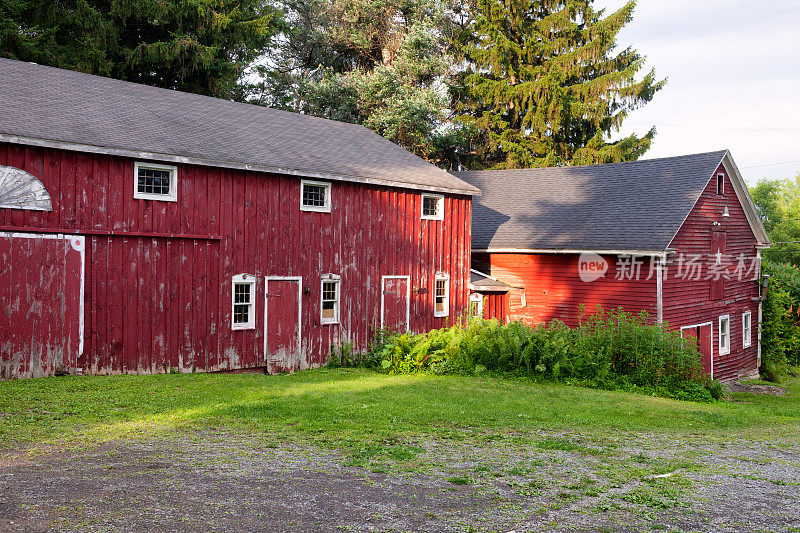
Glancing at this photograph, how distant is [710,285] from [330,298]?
532 inches

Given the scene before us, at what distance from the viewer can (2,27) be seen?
24625 mm

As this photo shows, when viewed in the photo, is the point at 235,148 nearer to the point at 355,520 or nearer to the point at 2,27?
the point at 355,520

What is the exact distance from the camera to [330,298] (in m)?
18.0

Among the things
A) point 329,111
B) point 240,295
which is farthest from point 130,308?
point 329,111

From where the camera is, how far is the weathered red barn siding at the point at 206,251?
1373 cm

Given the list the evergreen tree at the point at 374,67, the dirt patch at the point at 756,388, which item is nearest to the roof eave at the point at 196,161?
the dirt patch at the point at 756,388

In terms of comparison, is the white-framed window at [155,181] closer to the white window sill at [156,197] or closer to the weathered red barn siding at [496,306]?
the white window sill at [156,197]

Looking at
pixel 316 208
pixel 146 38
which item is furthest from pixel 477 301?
pixel 146 38

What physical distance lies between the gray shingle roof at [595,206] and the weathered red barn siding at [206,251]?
17.7 feet

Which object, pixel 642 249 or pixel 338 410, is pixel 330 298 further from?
pixel 642 249

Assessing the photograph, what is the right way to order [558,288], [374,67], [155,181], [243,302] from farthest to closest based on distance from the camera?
[374,67], [558,288], [243,302], [155,181]

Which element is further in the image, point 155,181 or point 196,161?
point 196,161

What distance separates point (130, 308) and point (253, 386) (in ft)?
10.6

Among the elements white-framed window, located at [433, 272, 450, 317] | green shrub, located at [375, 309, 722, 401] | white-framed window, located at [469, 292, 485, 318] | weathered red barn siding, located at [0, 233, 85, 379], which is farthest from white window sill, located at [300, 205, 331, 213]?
white-framed window, located at [469, 292, 485, 318]
